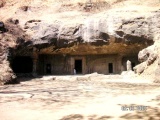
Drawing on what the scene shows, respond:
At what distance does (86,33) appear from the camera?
18.8 metres

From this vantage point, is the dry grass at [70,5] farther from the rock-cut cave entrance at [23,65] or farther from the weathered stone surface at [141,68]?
the weathered stone surface at [141,68]

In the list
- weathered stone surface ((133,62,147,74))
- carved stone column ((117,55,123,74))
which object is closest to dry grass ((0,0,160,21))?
carved stone column ((117,55,123,74))

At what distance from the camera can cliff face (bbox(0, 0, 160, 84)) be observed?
17.0 meters

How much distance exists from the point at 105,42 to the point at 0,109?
13881mm

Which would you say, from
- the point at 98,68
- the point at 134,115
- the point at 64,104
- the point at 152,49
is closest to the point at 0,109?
the point at 64,104

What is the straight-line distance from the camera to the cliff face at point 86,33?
1705 centimetres

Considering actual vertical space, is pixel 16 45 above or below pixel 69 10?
below

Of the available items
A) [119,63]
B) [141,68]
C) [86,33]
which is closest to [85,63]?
[119,63]

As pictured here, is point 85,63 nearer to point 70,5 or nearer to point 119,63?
point 119,63

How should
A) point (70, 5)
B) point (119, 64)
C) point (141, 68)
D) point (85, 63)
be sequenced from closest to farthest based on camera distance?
point (141, 68), point (119, 64), point (85, 63), point (70, 5)

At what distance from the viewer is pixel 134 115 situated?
4.80 metres

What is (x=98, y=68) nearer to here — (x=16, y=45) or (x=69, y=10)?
(x=69, y=10)

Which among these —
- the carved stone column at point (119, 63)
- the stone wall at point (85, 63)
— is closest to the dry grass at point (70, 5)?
the stone wall at point (85, 63)

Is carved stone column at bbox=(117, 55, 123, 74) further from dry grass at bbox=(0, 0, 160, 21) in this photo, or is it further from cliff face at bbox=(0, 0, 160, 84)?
dry grass at bbox=(0, 0, 160, 21)
